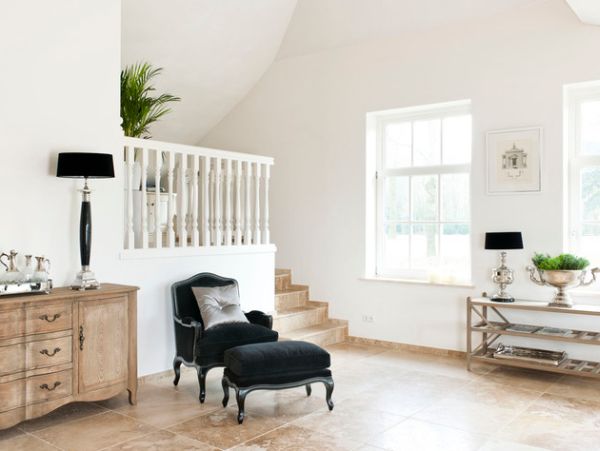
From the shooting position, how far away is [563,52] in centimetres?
512

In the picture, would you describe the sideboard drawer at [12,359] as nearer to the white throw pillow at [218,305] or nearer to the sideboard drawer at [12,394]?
the sideboard drawer at [12,394]

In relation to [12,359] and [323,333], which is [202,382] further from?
[323,333]

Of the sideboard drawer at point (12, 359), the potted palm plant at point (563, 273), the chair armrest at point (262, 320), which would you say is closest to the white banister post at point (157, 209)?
the chair armrest at point (262, 320)

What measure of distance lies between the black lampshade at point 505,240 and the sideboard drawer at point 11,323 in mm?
3789

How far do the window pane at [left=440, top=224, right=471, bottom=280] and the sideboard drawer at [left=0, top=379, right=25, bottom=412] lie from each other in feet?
13.2

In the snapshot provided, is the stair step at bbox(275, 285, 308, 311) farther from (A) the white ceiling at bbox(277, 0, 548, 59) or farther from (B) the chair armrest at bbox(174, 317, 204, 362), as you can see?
(A) the white ceiling at bbox(277, 0, 548, 59)

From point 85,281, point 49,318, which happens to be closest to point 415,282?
point 85,281

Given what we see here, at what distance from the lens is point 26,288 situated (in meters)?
3.68

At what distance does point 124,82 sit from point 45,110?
4.14ft

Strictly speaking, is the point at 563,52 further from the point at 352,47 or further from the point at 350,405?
the point at 350,405

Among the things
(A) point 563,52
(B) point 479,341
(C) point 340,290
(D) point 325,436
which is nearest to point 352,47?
(A) point 563,52

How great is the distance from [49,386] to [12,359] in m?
0.32

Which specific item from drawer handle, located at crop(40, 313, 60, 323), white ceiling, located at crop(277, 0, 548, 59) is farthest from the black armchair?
white ceiling, located at crop(277, 0, 548, 59)

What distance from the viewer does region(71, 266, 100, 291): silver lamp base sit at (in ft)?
13.2
